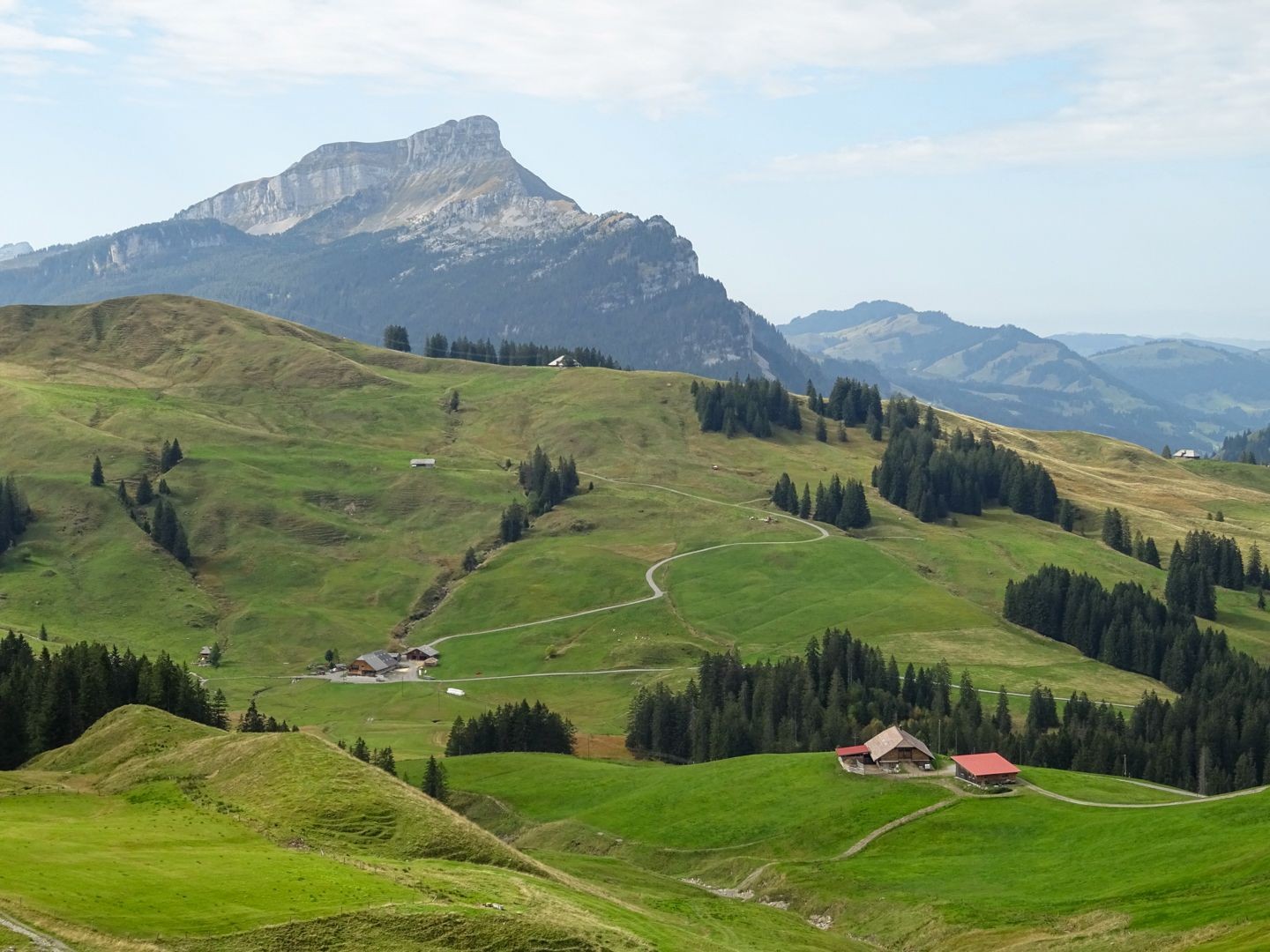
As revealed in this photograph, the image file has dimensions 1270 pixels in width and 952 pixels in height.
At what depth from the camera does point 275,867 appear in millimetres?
67688

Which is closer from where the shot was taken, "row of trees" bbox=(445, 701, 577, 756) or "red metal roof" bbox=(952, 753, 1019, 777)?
"red metal roof" bbox=(952, 753, 1019, 777)

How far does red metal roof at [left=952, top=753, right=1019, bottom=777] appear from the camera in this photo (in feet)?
402

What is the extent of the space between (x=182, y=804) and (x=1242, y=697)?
145276 millimetres

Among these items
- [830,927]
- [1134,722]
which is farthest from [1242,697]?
[830,927]

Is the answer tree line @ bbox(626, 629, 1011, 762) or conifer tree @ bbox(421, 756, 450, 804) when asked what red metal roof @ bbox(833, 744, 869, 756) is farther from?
conifer tree @ bbox(421, 756, 450, 804)

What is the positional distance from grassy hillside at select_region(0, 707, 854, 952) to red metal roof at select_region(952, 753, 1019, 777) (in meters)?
32.0

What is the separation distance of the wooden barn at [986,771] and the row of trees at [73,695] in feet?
243

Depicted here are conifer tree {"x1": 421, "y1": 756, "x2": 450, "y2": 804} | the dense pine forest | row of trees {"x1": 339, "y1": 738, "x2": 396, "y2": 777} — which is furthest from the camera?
the dense pine forest

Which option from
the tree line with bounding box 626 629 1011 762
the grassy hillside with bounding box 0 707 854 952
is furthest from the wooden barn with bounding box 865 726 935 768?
the tree line with bounding box 626 629 1011 762

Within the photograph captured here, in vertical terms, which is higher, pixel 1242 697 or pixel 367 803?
pixel 367 803

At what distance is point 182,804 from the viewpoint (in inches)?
3332

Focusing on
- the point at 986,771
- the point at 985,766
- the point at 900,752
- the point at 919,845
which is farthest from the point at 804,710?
the point at 919,845

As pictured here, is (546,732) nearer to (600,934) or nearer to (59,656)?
(59,656)

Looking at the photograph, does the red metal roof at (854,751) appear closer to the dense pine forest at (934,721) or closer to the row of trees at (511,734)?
the dense pine forest at (934,721)
